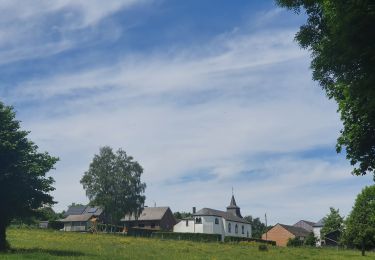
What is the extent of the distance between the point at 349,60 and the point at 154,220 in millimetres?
106494

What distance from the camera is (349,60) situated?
14719mm

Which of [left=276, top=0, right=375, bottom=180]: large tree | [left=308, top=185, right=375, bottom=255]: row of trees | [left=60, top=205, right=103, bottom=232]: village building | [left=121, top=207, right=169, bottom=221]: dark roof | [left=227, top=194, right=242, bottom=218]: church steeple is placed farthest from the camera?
[left=227, top=194, right=242, bottom=218]: church steeple

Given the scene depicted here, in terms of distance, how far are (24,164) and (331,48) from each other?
79.3ft

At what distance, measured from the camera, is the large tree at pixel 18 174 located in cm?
3153

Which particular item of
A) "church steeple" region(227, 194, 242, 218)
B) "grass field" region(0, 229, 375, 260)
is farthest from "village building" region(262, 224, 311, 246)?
"grass field" region(0, 229, 375, 260)

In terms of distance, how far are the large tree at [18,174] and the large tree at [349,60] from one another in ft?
71.4

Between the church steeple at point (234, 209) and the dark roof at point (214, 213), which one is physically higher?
the church steeple at point (234, 209)

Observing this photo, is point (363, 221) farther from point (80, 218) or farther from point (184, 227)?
point (80, 218)

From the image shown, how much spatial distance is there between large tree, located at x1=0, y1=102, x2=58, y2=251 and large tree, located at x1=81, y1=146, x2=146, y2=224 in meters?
56.9

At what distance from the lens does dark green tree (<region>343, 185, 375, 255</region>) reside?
58812 mm

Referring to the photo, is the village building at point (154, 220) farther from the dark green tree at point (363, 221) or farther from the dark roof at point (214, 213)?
the dark green tree at point (363, 221)

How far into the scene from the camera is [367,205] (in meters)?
59.9

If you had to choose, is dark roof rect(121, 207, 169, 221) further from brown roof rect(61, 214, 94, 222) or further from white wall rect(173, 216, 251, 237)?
brown roof rect(61, 214, 94, 222)

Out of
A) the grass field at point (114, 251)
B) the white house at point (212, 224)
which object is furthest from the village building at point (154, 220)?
the grass field at point (114, 251)
